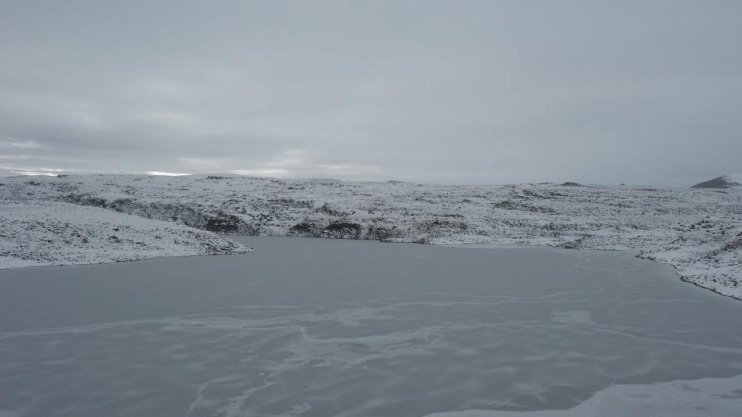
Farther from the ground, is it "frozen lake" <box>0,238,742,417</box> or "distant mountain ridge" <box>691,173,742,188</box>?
"distant mountain ridge" <box>691,173,742,188</box>

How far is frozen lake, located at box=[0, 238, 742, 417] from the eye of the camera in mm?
6422

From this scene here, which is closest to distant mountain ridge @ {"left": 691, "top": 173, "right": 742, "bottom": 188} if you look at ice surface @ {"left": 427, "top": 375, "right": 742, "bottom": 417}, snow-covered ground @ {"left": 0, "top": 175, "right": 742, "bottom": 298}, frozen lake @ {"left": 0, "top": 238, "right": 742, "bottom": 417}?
snow-covered ground @ {"left": 0, "top": 175, "right": 742, "bottom": 298}

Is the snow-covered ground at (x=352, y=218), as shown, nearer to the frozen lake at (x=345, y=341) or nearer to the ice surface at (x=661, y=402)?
the frozen lake at (x=345, y=341)

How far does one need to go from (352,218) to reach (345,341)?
23680 mm

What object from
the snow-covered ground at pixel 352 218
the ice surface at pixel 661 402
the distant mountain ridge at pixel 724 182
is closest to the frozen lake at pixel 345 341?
the ice surface at pixel 661 402

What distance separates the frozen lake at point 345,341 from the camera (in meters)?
6.42

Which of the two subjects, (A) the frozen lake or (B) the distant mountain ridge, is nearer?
(A) the frozen lake

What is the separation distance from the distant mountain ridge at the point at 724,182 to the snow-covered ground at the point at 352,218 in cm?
2678

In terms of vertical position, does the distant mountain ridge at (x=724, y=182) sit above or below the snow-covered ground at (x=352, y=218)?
above

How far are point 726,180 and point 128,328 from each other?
96.8 m

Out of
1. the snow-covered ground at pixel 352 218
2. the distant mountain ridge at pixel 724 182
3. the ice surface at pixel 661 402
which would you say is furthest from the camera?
the distant mountain ridge at pixel 724 182

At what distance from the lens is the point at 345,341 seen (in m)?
8.87

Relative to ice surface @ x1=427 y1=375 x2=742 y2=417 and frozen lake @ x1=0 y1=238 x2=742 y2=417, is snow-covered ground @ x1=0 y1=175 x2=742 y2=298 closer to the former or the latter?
frozen lake @ x1=0 y1=238 x2=742 y2=417

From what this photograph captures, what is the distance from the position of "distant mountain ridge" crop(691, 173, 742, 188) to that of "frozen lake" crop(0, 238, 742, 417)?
259ft
